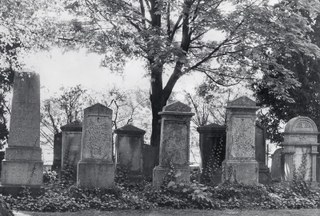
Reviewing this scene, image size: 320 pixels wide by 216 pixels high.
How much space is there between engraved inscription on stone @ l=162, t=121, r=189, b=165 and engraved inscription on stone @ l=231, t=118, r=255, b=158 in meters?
1.33

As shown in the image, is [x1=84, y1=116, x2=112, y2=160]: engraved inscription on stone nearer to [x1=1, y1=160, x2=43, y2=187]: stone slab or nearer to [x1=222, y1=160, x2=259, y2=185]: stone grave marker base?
[x1=1, y1=160, x2=43, y2=187]: stone slab

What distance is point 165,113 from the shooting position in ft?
41.1

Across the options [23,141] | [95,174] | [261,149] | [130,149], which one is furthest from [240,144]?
[23,141]

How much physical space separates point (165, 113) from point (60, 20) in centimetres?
831

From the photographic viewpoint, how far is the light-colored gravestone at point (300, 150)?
1382 centimetres

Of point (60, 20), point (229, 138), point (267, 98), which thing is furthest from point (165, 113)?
point (267, 98)

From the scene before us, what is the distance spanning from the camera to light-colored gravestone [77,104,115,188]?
11.9 m

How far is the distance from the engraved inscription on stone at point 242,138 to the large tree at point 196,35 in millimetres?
3071

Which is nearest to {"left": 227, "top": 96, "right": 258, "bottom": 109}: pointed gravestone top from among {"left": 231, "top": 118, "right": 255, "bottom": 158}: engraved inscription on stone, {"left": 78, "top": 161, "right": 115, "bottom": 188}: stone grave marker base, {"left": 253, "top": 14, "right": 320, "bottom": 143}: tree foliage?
{"left": 231, "top": 118, "right": 255, "bottom": 158}: engraved inscription on stone

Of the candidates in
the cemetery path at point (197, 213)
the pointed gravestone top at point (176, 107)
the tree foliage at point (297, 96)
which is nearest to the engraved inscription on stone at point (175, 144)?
the pointed gravestone top at point (176, 107)

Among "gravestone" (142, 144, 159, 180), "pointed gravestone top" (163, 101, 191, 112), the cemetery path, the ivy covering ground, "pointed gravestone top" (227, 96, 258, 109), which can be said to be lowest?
the cemetery path

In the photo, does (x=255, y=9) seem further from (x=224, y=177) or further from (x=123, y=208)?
(x=123, y=208)

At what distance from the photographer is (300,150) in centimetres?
1401

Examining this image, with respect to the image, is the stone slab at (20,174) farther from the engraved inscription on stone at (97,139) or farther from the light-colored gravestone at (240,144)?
the light-colored gravestone at (240,144)
